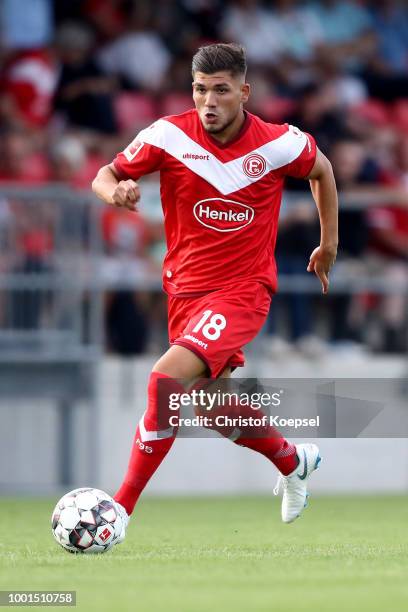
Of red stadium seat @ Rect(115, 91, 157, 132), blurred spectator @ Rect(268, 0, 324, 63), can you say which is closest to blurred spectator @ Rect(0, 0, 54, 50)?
red stadium seat @ Rect(115, 91, 157, 132)

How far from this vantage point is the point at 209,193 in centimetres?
721

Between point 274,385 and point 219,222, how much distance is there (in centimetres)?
492

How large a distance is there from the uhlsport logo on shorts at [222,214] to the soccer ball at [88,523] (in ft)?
4.85

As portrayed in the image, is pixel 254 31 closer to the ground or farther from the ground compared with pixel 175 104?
farther from the ground

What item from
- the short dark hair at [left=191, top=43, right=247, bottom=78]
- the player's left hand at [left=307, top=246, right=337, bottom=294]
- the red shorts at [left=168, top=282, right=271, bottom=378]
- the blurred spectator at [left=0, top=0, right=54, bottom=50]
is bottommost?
the red shorts at [left=168, top=282, right=271, bottom=378]

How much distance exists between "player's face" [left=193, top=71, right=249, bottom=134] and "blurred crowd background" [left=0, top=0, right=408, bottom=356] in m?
4.71

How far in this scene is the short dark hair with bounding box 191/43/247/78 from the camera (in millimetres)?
7059

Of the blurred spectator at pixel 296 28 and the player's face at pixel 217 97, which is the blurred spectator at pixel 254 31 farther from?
the player's face at pixel 217 97

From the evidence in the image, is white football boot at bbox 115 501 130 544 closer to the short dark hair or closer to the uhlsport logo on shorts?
the uhlsport logo on shorts

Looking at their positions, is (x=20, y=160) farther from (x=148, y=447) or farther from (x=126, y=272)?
(x=148, y=447)

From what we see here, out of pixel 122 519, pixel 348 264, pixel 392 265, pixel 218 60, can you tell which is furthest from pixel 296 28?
pixel 122 519

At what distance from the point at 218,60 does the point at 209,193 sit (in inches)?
26.0

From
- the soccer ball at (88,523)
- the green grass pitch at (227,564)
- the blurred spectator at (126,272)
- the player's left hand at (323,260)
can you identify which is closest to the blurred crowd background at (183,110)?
the blurred spectator at (126,272)

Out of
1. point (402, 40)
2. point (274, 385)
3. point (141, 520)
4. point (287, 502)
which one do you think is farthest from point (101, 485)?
point (402, 40)
